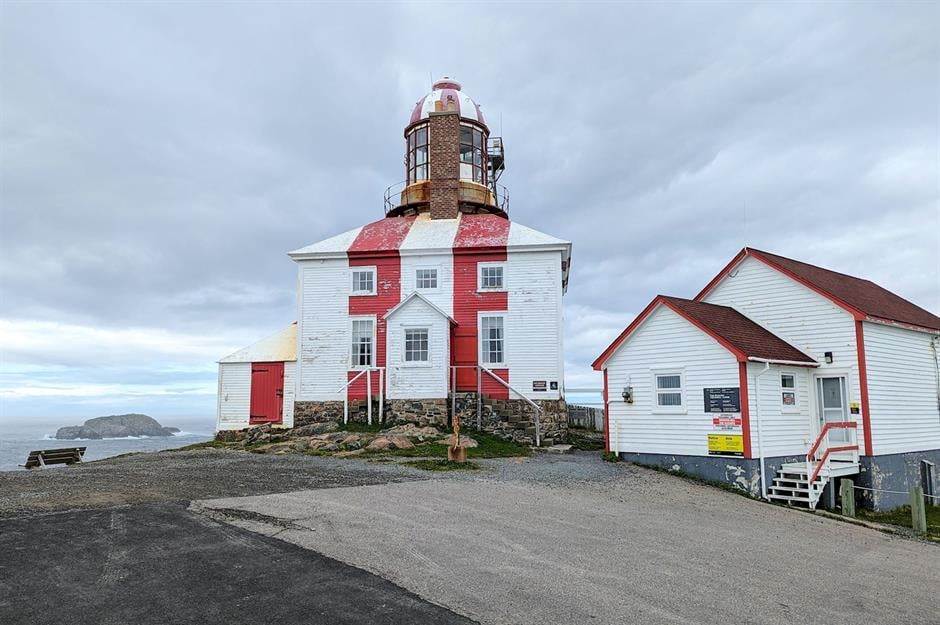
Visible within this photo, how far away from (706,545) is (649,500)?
11.4ft

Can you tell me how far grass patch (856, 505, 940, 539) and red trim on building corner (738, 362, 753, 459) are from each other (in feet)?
9.05

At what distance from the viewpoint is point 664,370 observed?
655 inches

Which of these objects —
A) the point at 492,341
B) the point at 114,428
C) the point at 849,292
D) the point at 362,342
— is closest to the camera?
the point at 849,292

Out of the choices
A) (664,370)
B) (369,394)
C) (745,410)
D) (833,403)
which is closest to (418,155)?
(369,394)

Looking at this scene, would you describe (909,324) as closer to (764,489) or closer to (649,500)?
(764,489)

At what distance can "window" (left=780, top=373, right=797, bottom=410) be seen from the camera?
1605cm

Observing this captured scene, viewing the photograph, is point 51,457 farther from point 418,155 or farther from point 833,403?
point 833,403

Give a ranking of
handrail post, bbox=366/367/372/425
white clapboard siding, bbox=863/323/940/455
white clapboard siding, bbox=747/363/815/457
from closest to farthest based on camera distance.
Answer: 1. white clapboard siding, bbox=747/363/815/457
2. white clapboard siding, bbox=863/323/940/455
3. handrail post, bbox=366/367/372/425

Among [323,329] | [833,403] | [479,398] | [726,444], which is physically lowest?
[726,444]

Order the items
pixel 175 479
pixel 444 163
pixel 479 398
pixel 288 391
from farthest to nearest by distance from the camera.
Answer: pixel 444 163
pixel 288 391
pixel 479 398
pixel 175 479

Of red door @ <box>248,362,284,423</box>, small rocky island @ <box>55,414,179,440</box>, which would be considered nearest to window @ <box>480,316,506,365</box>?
red door @ <box>248,362,284,423</box>

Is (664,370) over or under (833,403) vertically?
over

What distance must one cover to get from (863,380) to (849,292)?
3.30m

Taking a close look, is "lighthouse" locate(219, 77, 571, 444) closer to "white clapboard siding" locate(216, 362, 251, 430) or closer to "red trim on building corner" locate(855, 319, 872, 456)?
"white clapboard siding" locate(216, 362, 251, 430)
